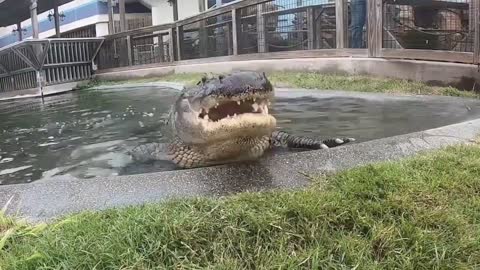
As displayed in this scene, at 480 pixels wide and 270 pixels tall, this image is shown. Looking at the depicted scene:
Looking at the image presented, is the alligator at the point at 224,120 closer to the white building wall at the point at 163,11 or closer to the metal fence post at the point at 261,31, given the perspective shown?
the metal fence post at the point at 261,31

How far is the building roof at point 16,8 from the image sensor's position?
21531mm

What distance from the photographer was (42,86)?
17.7m

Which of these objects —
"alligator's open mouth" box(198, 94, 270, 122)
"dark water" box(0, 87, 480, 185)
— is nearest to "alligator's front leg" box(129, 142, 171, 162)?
"dark water" box(0, 87, 480, 185)

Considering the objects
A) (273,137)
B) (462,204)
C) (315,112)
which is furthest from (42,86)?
(462,204)

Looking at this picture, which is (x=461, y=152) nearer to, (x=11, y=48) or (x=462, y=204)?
(x=462, y=204)

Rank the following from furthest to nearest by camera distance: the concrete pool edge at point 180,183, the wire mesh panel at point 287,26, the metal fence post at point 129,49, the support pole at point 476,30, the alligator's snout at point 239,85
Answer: the metal fence post at point 129,49 < the wire mesh panel at point 287,26 < the support pole at point 476,30 < the alligator's snout at point 239,85 < the concrete pool edge at point 180,183

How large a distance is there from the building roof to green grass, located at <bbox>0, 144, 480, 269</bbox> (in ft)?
65.9

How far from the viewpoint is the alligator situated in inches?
142

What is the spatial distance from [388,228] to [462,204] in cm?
62

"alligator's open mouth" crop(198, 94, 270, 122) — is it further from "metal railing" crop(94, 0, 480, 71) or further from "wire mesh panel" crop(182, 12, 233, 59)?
"wire mesh panel" crop(182, 12, 233, 59)

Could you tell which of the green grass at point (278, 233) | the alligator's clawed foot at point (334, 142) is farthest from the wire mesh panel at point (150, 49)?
the green grass at point (278, 233)

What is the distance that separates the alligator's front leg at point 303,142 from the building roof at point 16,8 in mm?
18214

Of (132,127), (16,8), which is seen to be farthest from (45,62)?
(132,127)

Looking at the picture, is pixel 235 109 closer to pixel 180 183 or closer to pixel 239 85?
pixel 239 85
